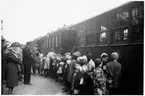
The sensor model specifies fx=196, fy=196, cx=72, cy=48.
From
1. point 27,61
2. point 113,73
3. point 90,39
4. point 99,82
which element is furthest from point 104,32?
point 27,61

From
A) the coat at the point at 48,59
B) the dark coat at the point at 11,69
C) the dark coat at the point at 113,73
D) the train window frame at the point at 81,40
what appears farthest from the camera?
the coat at the point at 48,59

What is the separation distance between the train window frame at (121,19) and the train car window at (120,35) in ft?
0.48

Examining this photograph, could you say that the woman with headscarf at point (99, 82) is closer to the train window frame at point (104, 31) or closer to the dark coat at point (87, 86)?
the dark coat at point (87, 86)

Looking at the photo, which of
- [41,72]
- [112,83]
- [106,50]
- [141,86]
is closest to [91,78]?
[112,83]

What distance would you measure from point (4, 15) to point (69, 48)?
5002 mm

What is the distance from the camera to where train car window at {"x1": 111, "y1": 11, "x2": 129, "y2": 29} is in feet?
18.2

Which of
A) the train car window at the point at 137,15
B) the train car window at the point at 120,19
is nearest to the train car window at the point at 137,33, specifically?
the train car window at the point at 137,15

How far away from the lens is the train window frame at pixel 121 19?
552cm

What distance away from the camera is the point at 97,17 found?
704cm

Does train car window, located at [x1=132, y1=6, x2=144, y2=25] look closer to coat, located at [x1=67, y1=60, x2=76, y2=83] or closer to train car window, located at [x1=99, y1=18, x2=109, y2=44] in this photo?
train car window, located at [x1=99, y1=18, x2=109, y2=44]

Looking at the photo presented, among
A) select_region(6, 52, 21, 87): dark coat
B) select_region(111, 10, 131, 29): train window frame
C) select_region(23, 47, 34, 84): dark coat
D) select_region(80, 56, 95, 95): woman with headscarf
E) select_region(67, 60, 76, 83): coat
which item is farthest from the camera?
select_region(23, 47, 34, 84): dark coat

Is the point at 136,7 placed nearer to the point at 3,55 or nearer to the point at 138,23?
the point at 138,23

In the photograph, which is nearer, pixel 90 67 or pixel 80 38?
pixel 90 67

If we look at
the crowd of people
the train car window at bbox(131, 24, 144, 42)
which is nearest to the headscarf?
the crowd of people
